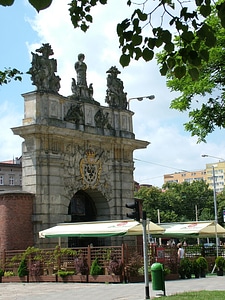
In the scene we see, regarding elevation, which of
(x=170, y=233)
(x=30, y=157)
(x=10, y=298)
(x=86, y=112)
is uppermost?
(x=86, y=112)

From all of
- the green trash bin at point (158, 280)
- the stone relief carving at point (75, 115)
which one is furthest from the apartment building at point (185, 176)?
the green trash bin at point (158, 280)

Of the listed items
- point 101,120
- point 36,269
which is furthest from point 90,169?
point 36,269

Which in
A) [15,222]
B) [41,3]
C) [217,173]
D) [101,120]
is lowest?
[15,222]

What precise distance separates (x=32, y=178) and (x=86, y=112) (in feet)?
19.8

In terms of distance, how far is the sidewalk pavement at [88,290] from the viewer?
18.1 meters

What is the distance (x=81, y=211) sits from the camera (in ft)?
113

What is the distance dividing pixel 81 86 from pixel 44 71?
3689mm

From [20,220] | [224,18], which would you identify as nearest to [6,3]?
[224,18]

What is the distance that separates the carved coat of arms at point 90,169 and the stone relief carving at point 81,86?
337 centimetres

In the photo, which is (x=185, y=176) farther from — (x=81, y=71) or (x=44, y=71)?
(x=44, y=71)

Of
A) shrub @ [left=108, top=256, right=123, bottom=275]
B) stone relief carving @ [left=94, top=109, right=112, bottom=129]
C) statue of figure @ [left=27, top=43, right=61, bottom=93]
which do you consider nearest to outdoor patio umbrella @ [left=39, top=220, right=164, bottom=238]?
shrub @ [left=108, top=256, right=123, bottom=275]

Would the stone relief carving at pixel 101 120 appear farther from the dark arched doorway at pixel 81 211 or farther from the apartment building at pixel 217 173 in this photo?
the apartment building at pixel 217 173

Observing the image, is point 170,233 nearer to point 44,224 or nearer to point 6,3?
point 44,224

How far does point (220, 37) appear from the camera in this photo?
18766 mm
